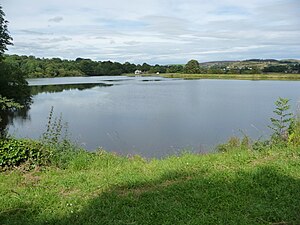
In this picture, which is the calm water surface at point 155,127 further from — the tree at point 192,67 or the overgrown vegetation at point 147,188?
the tree at point 192,67

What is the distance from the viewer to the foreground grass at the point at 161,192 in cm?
297

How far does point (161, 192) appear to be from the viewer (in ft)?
11.6

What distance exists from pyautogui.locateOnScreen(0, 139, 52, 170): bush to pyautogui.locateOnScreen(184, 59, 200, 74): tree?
7726 centimetres

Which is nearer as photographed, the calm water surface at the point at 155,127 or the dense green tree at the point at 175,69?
the calm water surface at the point at 155,127

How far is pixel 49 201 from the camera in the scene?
337cm

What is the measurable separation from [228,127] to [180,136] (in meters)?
3.11

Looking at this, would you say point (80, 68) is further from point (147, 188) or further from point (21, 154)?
point (147, 188)

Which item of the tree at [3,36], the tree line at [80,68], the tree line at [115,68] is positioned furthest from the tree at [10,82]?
the tree line at [80,68]

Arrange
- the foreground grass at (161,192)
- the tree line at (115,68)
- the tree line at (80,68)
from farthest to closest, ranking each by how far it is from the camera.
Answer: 1. the tree line at (80,68)
2. the tree line at (115,68)
3. the foreground grass at (161,192)

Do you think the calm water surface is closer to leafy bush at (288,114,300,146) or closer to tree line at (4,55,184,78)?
leafy bush at (288,114,300,146)

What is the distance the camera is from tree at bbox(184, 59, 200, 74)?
263ft

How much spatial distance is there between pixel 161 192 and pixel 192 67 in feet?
262

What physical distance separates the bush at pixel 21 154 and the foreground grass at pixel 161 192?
0.66 feet

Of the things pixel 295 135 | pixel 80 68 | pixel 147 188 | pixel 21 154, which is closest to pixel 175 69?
pixel 80 68
